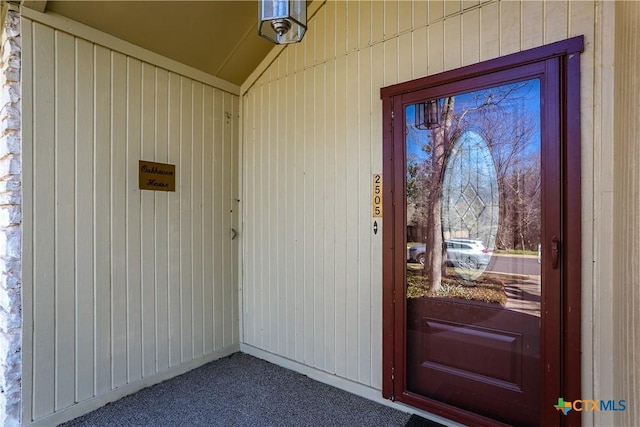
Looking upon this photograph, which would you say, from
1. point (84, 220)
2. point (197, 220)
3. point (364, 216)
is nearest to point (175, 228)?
point (197, 220)

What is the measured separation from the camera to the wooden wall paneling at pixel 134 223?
2.57 metres

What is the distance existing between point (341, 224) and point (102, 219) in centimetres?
170

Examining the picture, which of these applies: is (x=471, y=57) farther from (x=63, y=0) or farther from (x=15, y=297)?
(x=15, y=297)

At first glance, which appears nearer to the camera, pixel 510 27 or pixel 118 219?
pixel 510 27

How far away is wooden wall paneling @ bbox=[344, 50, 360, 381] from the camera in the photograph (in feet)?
8.38

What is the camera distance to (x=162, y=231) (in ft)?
9.09

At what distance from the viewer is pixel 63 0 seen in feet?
7.05

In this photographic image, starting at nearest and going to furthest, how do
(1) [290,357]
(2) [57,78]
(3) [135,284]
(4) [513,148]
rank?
A: 1. (4) [513,148]
2. (2) [57,78]
3. (3) [135,284]
4. (1) [290,357]

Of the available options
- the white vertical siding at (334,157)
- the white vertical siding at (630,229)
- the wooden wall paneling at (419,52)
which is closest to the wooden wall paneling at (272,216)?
the white vertical siding at (334,157)

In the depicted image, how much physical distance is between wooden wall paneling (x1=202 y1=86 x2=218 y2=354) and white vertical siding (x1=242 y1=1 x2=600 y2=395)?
34 centimetres

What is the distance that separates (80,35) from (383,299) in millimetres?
2700

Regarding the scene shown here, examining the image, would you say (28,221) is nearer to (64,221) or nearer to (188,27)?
(64,221)

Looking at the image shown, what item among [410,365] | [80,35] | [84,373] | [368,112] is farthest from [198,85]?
[410,365]

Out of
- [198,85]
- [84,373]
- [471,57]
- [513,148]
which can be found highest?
[198,85]
